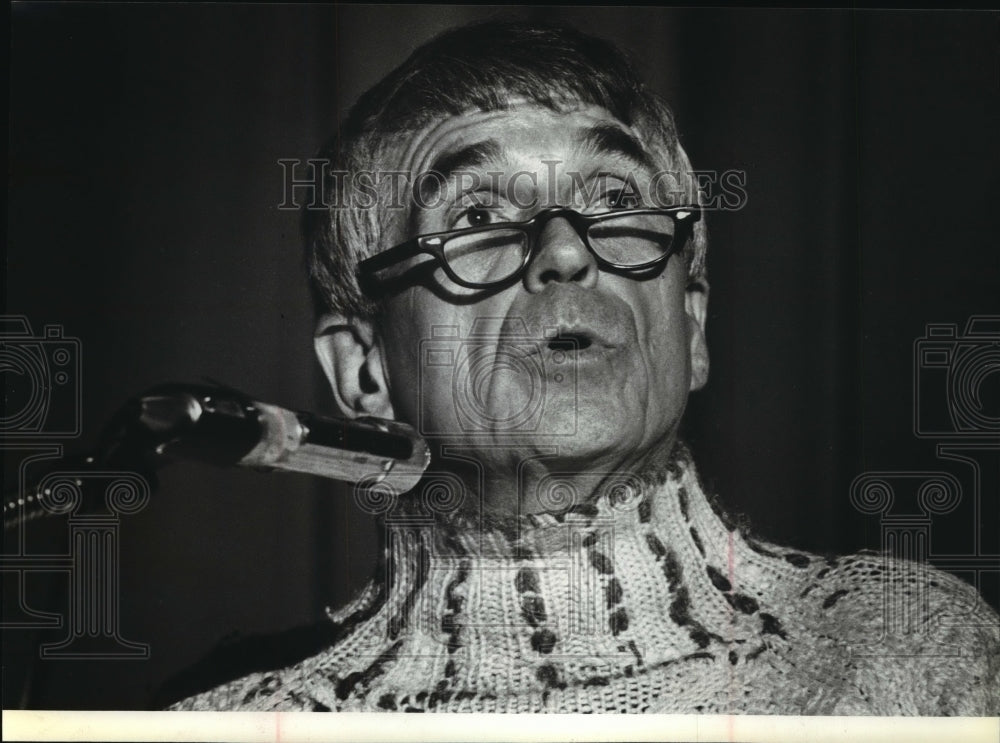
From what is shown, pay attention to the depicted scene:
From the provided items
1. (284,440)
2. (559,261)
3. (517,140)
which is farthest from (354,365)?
(517,140)

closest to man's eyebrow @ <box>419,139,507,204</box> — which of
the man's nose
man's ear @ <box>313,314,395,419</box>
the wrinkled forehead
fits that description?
the wrinkled forehead

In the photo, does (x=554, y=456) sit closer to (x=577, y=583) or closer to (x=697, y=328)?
(x=577, y=583)

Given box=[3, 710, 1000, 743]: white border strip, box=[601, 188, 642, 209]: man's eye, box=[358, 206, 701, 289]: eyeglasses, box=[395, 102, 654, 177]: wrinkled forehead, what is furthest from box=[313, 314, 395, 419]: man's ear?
box=[3, 710, 1000, 743]: white border strip

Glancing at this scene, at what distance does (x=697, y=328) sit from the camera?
254 centimetres

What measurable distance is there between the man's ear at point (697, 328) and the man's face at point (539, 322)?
1 centimetres

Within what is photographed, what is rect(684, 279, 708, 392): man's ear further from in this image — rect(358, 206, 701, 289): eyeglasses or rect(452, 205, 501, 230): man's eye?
rect(452, 205, 501, 230): man's eye

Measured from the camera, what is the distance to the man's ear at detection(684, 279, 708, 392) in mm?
2537

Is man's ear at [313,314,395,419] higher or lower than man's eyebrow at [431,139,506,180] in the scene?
lower

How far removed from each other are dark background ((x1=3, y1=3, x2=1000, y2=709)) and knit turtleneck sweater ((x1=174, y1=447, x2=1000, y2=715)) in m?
0.12

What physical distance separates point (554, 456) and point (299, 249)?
869 mm

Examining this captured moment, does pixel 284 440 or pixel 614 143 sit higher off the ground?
pixel 614 143

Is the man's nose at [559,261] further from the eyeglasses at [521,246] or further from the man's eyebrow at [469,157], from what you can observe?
the man's eyebrow at [469,157]

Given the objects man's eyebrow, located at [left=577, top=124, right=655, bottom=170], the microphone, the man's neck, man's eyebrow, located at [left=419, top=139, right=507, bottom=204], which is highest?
man's eyebrow, located at [left=577, top=124, right=655, bottom=170]

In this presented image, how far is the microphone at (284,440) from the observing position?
8.28ft
